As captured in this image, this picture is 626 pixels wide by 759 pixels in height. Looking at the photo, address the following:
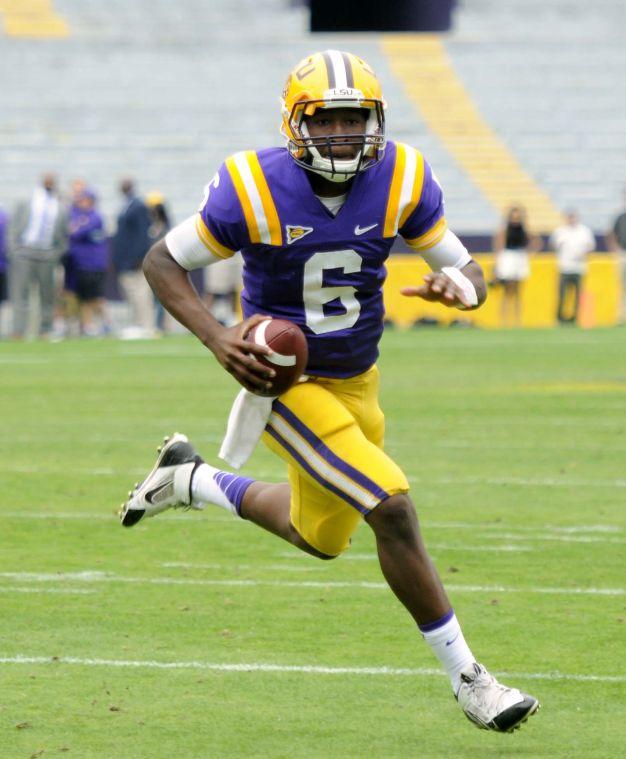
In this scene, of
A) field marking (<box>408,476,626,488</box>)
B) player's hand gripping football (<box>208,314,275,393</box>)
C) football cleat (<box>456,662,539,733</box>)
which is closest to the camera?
football cleat (<box>456,662,539,733</box>)

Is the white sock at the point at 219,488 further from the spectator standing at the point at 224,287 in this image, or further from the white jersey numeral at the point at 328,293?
the spectator standing at the point at 224,287

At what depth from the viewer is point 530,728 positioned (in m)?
4.09


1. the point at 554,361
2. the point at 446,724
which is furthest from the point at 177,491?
the point at 554,361

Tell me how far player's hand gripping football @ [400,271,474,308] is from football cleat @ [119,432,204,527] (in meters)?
1.48

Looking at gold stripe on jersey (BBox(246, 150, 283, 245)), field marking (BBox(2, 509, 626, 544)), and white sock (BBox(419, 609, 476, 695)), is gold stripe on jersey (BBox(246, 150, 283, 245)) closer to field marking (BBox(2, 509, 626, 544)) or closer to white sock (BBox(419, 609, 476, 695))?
white sock (BBox(419, 609, 476, 695))

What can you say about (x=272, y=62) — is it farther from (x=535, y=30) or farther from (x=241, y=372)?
(x=241, y=372)

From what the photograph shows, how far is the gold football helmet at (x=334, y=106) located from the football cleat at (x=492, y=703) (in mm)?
1319

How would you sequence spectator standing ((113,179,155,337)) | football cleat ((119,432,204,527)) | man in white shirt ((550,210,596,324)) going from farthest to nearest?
man in white shirt ((550,210,596,324))
spectator standing ((113,179,155,337))
football cleat ((119,432,204,527))

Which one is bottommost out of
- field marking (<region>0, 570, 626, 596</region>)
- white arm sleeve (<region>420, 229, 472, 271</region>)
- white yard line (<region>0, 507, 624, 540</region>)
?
white yard line (<region>0, 507, 624, 540</region>)

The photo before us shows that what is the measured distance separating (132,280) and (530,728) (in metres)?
14.5

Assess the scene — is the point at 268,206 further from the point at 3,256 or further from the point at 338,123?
the point at 3,256

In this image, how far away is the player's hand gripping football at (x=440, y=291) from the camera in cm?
417

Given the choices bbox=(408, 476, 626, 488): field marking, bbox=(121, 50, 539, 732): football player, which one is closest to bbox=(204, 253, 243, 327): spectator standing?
bbox=(408, 476, 626, 488): field marking

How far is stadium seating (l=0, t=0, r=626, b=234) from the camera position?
26.1 meters
